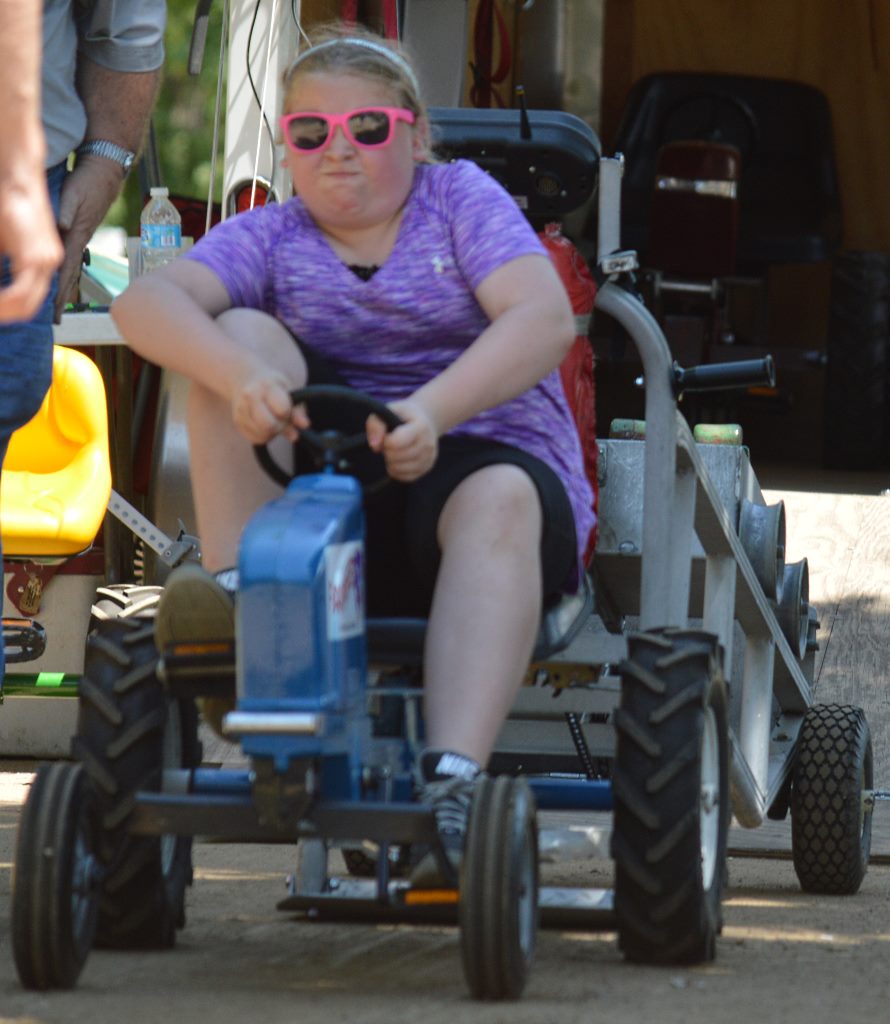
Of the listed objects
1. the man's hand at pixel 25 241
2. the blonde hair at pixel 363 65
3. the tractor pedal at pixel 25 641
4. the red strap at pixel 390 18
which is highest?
the red strap at pixel 390 18

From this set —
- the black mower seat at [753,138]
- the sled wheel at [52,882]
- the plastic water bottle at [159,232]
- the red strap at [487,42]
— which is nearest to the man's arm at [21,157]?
the sled wheel at [52,882]

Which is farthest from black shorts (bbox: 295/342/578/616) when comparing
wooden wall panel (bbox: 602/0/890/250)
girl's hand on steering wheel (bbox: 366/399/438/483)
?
wooden wall panel (bbox: 602/0/890/250)

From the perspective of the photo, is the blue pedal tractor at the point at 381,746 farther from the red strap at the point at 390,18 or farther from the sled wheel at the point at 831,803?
the red strap at the point at 390,18

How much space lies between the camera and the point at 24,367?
3.31m

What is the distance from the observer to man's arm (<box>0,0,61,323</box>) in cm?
197

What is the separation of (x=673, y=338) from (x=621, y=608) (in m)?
5.20

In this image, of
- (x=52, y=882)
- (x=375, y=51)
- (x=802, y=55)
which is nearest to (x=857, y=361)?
(x=802, y=55)

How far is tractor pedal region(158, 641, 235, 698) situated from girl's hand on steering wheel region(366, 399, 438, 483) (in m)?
0.31

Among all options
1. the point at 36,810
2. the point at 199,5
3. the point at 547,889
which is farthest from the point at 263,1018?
the point at 199,5

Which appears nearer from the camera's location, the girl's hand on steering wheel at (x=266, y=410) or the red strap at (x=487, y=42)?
the girl's hand on steering wheel at (x=266, y=410)

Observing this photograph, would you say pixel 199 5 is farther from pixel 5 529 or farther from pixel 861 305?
pixel 861 305

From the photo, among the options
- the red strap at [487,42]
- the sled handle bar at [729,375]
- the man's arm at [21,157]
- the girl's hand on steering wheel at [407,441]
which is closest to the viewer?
the man's arm at [21,157]

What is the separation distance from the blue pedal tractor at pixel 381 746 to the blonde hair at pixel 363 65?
57cm

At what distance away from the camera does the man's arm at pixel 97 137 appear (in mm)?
3484
